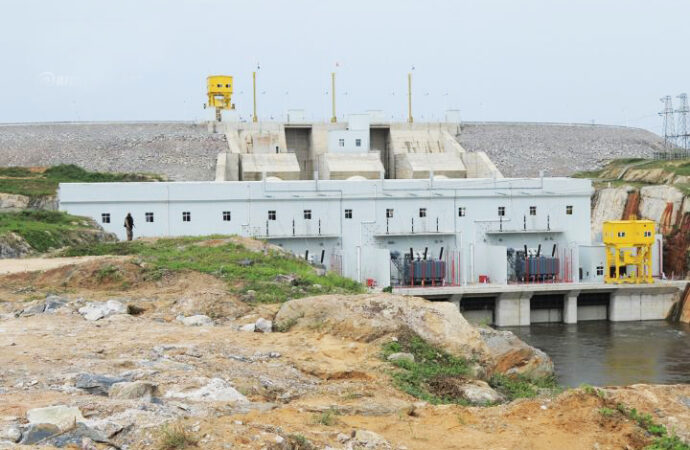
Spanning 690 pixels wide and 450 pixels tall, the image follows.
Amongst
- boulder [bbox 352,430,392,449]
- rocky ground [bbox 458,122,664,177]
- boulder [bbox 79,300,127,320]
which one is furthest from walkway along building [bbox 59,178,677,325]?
boulder [bbox 352,430,392,449]

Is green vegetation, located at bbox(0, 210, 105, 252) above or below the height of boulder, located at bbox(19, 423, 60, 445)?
above

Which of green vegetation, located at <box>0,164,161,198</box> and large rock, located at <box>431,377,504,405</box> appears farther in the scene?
green vegetation, located at <box>0,164,161,198</box>

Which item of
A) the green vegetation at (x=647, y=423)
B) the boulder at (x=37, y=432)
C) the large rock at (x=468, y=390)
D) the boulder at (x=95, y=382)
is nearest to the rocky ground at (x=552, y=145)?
the large rock at (x=468, y=390)

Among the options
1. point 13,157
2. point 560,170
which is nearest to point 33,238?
point 13,157

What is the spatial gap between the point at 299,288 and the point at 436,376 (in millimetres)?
7584

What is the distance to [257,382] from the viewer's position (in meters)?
12.1

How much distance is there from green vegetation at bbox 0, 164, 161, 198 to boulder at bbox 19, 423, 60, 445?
43.2m

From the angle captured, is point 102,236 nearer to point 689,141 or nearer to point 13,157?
point 13,157

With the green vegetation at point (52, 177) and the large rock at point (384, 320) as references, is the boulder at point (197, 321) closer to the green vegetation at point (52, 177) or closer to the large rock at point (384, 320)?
the large rock at point (384, 320)

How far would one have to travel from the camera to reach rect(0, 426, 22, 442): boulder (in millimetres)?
8445

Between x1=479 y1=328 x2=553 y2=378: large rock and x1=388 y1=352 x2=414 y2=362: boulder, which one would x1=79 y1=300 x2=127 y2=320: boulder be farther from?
x1=479 y1=328 x2=553 y2=378: large rock

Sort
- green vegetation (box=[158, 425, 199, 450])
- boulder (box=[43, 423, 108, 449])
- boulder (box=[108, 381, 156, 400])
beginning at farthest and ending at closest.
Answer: boulder (box=[108, 381, 156, 400])
boulder (box=[43, 423, 108, 449])
green vegetation (box=[158, 425, 199, 450])

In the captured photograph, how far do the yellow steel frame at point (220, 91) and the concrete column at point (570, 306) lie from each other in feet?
119

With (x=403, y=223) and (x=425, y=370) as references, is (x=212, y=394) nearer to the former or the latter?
(x=425, y=370)
